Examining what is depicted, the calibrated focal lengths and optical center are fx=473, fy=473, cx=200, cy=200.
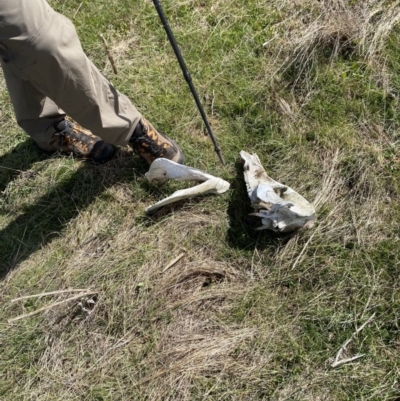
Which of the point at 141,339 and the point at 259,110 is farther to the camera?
the point at 259,110

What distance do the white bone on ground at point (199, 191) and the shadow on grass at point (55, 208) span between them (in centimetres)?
43

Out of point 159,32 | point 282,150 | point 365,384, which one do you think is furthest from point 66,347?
point 159,32

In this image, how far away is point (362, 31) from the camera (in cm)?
383

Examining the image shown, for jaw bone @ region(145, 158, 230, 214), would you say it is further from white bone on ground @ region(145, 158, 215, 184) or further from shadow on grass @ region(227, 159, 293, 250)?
shadow on grass @ region(227, 159, 293, 250)

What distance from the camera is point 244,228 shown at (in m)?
3.23

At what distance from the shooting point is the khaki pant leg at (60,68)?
98.8 inches

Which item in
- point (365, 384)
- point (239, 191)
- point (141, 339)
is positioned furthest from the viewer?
point (239, 191)

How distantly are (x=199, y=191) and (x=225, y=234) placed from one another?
356 mm

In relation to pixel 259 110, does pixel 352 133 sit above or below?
below

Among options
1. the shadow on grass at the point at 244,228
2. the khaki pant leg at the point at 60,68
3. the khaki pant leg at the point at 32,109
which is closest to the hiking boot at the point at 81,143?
the khaki pant leg at the point at 32,109

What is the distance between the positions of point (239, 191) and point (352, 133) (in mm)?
959

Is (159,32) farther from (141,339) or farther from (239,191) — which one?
(141,339)

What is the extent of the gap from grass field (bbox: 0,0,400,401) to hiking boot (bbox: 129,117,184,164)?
15cm

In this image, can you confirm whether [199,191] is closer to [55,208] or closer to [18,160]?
[55,208]
